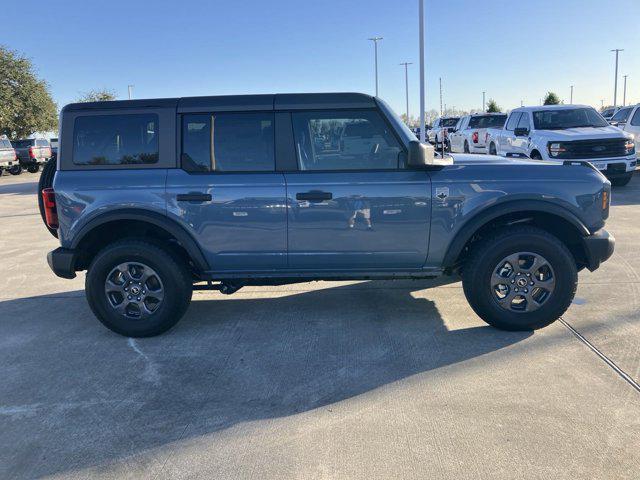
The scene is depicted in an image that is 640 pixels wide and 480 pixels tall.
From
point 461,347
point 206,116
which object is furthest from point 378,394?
point 206,116

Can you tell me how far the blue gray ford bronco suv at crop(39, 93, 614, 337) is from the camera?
4141 mm

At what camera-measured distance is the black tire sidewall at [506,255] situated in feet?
13.5

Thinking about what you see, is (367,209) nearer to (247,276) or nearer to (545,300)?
(247,276)

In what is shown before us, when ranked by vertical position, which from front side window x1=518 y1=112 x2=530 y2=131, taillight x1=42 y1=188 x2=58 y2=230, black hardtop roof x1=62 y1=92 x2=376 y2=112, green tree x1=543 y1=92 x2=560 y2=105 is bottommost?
taillight x1=42 y1=188 x2=58 y2=230

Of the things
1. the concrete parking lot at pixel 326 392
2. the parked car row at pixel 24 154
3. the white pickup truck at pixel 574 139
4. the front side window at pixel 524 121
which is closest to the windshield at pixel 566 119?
the white pickup truck at pixel 574 139

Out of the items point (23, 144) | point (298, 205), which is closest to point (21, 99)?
point (23, 144)

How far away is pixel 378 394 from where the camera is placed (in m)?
3.35

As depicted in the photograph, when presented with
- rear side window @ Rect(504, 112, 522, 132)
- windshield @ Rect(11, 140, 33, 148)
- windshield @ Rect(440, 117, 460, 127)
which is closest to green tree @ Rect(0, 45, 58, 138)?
windshield @ Rect(11, 140, 33, 148)

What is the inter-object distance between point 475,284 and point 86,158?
328cm

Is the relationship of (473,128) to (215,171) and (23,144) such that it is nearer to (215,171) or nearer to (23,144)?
(215,171)

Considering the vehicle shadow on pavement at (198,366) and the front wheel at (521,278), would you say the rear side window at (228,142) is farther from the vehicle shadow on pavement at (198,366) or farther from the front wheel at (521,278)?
the front wheel at (521,278)

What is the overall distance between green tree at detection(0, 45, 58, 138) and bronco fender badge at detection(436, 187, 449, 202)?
130 feet

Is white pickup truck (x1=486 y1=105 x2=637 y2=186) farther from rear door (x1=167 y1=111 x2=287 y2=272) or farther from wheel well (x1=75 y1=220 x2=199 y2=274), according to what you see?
wheel well (x1=75 y1=220 x2=199 y2=274)

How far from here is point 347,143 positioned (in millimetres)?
4227
